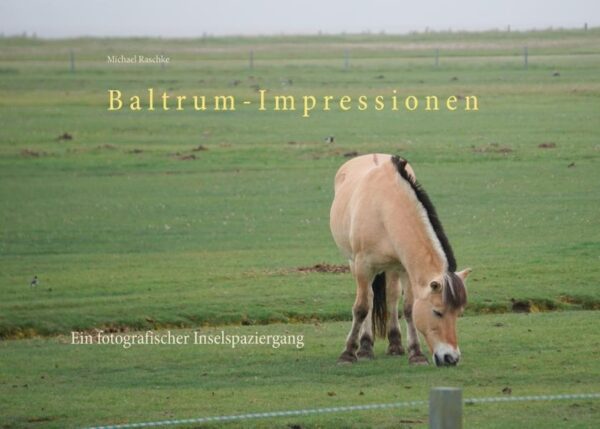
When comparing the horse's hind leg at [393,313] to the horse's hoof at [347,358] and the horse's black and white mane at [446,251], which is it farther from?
the horse's black and white mane at [446,251]

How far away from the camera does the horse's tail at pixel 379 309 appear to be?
47.8 feet

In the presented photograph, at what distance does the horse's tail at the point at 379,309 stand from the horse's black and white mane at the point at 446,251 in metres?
1.43

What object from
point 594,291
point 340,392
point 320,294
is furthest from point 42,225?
point 340,392

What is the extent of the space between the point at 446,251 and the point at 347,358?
1.90 meters

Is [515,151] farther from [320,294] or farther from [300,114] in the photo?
[320,294]

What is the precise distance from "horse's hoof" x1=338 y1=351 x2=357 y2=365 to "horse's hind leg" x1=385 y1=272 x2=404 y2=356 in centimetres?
66

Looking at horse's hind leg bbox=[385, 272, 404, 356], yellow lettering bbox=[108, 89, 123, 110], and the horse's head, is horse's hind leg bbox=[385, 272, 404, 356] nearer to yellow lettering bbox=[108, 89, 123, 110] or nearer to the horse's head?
the horse's head

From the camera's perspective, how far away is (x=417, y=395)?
12250 mm

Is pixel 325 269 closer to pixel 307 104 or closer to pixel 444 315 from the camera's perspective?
pixel 444 315

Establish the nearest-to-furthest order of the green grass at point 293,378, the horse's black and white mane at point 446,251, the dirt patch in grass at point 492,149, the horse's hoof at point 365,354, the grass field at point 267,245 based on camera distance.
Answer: the green grass at point 293,378
the horse's black and white mane at point 446,251
the grass field at point 267,245
the horse's hoof at point 365,354
the dirt patch in grass at point 492,149

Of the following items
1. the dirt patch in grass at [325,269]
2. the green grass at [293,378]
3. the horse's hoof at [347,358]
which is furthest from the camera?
the dirt patch in grass at [325,269]

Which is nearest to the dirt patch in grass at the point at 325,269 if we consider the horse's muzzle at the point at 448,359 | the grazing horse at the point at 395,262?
the grazing horse at the point at 395,262

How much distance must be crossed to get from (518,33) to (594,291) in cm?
7369

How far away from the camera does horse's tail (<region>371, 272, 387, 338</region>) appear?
1456 cm
